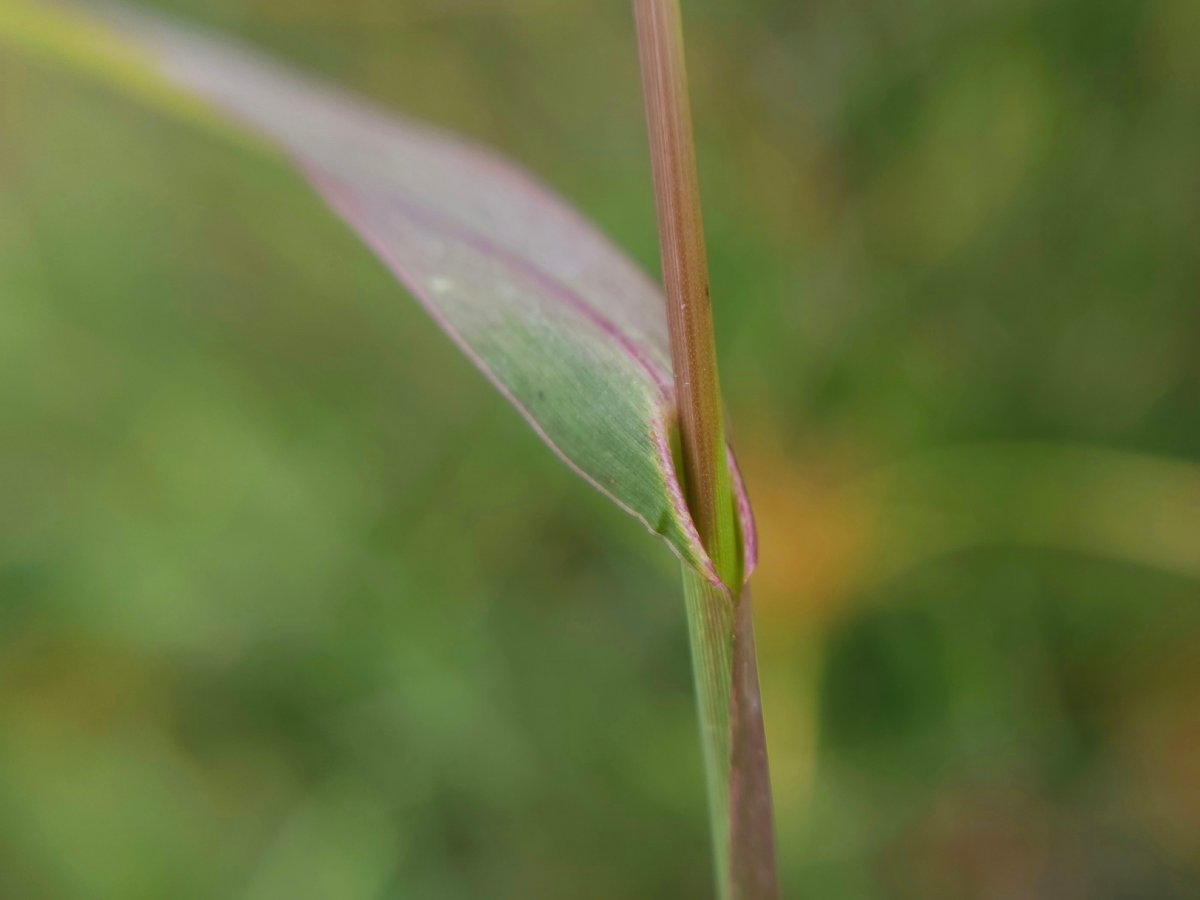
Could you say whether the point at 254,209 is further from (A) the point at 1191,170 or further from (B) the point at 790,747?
(A) the point at 1191,170

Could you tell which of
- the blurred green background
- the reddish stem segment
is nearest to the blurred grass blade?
the reddish stem segment

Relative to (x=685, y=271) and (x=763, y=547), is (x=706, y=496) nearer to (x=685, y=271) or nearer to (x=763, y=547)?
(x=685, y=271)

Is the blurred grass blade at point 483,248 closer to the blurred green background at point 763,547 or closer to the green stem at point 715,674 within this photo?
the green stem at point 715,674

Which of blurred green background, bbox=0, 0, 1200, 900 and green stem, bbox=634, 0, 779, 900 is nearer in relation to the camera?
green stem, bbox=634, 0, 779, 900

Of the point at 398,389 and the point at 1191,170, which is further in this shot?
the point at 398,389

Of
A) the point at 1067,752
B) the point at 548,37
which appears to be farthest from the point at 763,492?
the point at 548,37

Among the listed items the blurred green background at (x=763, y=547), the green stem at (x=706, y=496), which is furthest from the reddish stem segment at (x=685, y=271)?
the blurred green background at (x=763, y=547)

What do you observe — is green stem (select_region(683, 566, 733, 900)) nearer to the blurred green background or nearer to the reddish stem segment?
the reddish stem segment
